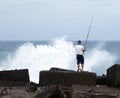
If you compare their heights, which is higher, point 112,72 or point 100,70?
point 112,72

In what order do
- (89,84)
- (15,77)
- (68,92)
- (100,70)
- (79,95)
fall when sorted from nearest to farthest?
1. (79,95)
2. (68,92)
3. (89,84)
4. (15,77)
5. (100,70)

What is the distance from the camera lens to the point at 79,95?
8.98m

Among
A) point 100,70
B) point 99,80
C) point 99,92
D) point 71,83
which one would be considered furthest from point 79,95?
point 100,70

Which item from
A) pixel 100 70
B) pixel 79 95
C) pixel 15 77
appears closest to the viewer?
pixel 79 95

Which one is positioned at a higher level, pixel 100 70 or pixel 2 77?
pixel 2 77

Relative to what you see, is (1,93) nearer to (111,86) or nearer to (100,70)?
(111,86)

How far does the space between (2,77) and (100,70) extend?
2737cm

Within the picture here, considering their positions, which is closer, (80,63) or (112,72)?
(112,72)

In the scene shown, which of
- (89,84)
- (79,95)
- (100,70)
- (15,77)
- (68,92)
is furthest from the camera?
(100,70)

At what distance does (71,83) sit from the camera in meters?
10.6

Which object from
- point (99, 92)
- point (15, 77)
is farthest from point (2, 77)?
point (99, 92)

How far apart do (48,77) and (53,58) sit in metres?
29.9

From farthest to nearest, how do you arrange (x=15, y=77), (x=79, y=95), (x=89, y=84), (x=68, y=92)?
1. (x=15, y=77)
2. (x=89, y=84)
3. (x=68, y=92)
4. (x=79, y=95)

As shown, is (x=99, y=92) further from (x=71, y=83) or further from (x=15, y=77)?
(x=15, y=77)
